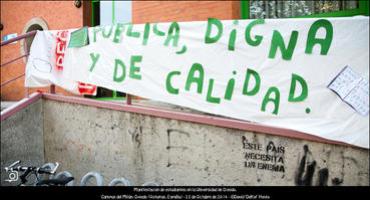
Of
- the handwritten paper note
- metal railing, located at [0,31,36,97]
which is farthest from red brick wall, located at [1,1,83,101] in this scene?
the handwritten paper note

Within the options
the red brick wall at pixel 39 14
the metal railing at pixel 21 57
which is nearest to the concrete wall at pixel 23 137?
the metal railing at pixel 21 57

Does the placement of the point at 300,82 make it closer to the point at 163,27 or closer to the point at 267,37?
the point at 267,37

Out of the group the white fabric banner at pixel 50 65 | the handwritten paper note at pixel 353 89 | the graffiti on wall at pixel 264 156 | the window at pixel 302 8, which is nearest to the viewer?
the handwritten paper note at pixel 353 89

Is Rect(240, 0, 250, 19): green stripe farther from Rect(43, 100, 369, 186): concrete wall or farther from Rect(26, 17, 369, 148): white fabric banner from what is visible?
Rect(43, 100, 369, 186): concrete wall

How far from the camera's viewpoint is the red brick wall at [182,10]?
5.36 metres

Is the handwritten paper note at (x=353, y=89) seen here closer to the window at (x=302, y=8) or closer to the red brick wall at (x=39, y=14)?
the window at (x=302, y=8)

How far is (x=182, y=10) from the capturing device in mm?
5598

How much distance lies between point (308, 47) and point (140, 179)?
2511 mm

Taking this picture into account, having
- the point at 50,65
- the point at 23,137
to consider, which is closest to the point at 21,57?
the point at 50,65

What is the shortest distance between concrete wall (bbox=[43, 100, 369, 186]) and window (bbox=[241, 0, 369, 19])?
184 centimetres

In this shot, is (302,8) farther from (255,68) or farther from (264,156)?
(264,156)

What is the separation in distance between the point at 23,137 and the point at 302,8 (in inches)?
160

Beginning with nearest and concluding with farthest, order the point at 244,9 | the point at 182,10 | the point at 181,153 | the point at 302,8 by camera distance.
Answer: the point at 181,153 < the point at 302,8 < the point at 244,9 < the point at 182,10

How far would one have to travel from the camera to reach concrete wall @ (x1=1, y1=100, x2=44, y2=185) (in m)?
4.58
